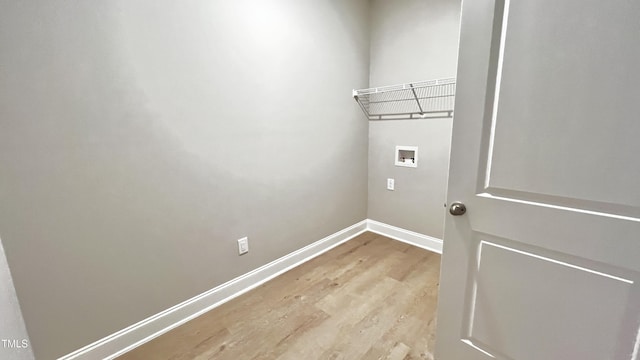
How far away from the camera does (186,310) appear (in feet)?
Answer: 5.43

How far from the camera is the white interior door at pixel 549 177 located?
789 millimetres

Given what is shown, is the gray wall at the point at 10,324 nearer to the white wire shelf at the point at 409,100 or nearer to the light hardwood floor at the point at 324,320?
the light hardwood floor at the point at 324,320

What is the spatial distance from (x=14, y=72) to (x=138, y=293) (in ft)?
3.76

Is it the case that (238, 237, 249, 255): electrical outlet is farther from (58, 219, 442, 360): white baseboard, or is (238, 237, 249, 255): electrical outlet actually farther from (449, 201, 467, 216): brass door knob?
(449, 201, 467, 216): brass door knob

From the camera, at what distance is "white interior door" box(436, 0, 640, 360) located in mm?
789

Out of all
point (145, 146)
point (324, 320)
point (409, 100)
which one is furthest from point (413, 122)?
point (145, 146)

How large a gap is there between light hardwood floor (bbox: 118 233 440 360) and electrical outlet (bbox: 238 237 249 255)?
313mm

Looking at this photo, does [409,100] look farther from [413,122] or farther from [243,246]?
[243,246]

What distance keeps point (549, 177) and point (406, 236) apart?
1.85 metres

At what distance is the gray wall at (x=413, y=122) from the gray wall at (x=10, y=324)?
8.44ft

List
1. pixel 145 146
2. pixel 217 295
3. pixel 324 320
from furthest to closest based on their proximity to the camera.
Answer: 1. pixel 217 295
2. pixel 324 320
3. pixel 145 146

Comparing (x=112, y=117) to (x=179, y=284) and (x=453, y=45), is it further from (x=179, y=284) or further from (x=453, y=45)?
(x=453, y=45)

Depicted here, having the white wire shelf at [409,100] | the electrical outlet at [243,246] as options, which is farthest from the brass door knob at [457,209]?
the electrical outlet at [243,246]

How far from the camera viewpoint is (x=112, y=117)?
1264mm
